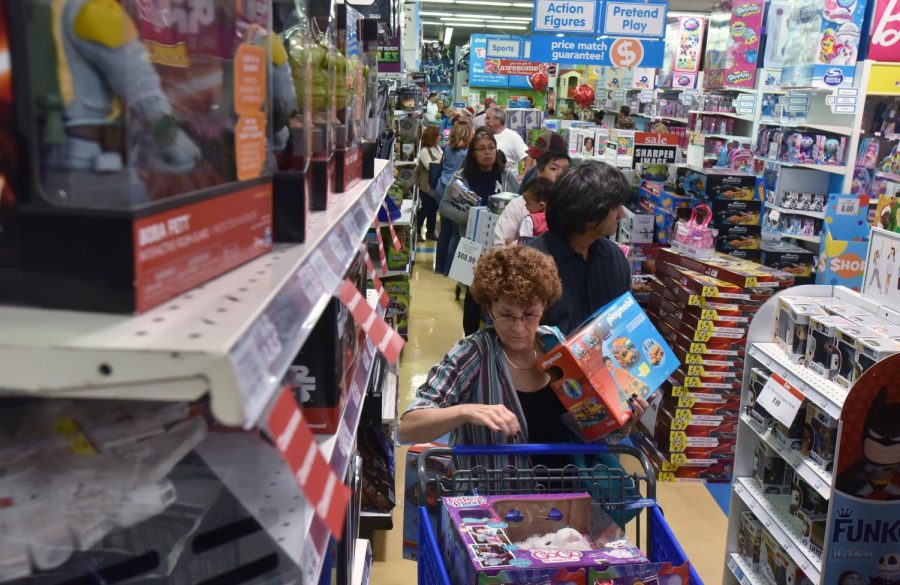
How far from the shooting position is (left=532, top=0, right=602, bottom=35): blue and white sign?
1054 cm

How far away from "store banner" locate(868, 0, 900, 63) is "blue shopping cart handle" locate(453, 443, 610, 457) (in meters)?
6.62

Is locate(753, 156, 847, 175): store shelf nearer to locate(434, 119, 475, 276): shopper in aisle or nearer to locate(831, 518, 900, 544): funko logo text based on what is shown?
locate(434, 119, 475, 276): shopper in aisle

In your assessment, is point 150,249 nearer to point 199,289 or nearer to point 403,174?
point 199,289

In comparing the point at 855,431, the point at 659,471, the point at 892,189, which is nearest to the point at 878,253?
the point at 855,431

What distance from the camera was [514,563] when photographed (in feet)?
5.57

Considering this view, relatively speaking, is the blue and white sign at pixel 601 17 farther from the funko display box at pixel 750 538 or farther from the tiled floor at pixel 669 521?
the funko display box at pixel 750 538

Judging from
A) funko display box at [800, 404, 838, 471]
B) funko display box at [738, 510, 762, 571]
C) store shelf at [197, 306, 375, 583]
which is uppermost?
store shelf at [197, 306, 375, 583]

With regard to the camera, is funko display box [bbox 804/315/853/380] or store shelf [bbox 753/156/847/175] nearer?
funko display box [bbox 804/315/853/380]

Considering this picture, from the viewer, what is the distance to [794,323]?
337 centimetres

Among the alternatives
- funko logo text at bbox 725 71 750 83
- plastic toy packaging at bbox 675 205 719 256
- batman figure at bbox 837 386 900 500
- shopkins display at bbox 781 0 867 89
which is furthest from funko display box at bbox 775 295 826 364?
funko logo text at bbox 725 71 750 83

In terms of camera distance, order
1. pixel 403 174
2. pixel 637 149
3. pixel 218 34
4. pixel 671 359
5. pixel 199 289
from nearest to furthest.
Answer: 1. pixel 199 289
2. pixel 218 34
3. pixel 671 359
4. pixel 637 149
5. pixel 403 174

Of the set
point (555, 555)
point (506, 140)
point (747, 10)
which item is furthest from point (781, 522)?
point (747, 10)

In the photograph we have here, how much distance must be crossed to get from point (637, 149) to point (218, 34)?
25.3 feet

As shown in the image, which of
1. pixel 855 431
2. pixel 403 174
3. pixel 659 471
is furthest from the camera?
pixel 403 174
